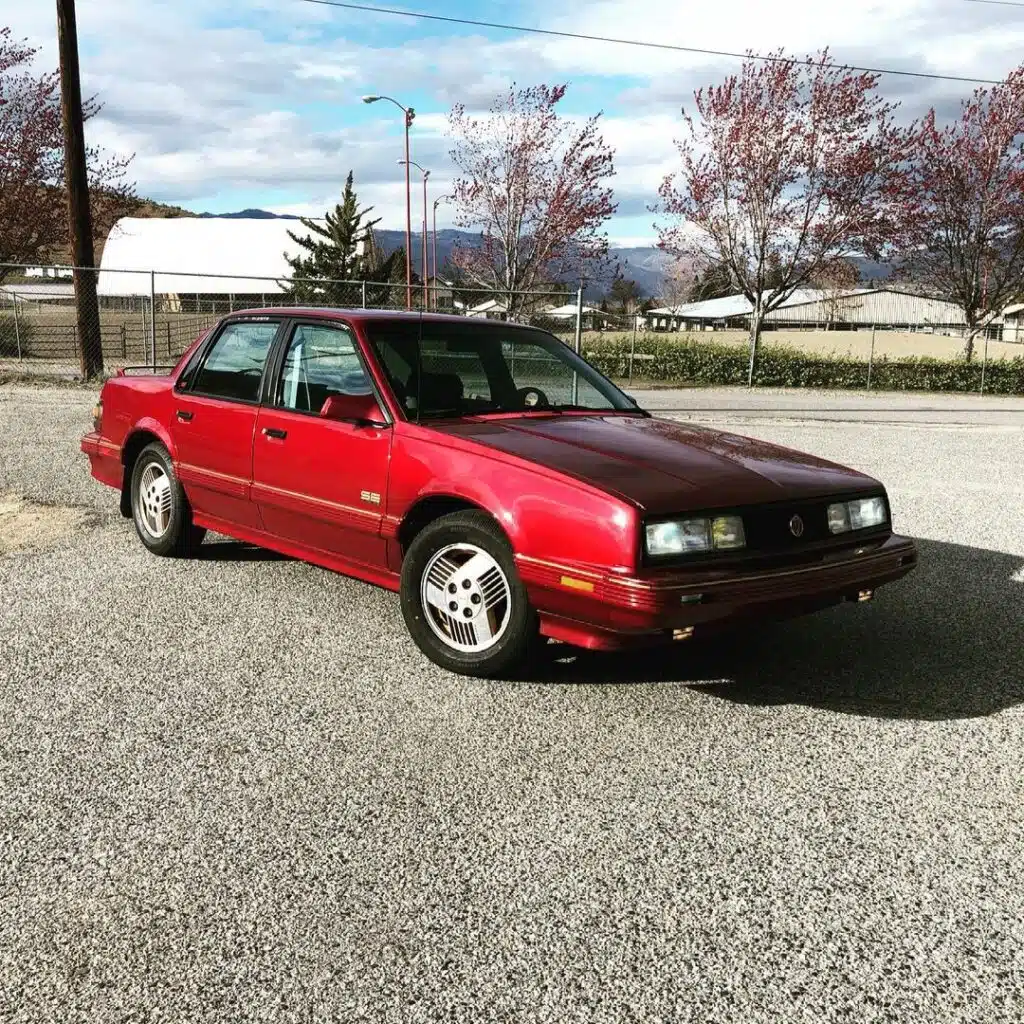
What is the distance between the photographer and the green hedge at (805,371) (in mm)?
28391

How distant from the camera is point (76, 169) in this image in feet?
59.8

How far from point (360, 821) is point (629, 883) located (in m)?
0.83

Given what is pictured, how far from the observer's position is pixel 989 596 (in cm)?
593

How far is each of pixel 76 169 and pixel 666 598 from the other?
17524mm

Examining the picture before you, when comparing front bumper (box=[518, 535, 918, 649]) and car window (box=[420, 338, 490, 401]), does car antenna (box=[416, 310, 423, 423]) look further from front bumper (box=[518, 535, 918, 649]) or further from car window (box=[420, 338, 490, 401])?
front bumper (box=[518, 535, 918, 649])

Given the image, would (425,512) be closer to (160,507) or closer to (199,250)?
(160,507)

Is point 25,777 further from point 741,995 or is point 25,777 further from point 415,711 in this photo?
point 741,995

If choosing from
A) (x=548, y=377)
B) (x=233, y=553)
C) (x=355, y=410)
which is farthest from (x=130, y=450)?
(x=548, y=377)

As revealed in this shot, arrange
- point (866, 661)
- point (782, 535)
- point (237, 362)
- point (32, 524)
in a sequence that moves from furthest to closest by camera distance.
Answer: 1. point (32, 524)
2. point (237, 362)
3. point (866, 661)
4. point (782, 535)

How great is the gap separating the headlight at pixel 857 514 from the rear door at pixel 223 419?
2.84 m

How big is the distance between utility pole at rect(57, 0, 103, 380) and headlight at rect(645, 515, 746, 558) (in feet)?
53.4

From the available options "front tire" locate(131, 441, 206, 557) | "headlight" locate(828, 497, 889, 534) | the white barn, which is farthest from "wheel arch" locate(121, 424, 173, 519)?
the white barn

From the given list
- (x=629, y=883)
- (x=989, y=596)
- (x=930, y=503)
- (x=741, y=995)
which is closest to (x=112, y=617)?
(x=629, y=883)

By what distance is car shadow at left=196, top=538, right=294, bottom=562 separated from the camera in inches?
250
